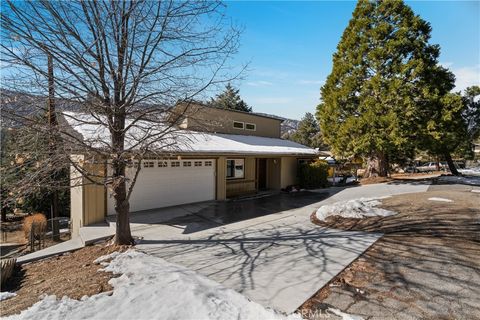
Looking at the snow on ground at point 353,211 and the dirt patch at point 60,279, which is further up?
the snow on ground at point 353,211

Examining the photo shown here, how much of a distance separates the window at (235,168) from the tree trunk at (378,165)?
10.5 m

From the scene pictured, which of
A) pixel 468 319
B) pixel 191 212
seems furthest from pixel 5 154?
pixel 468 319

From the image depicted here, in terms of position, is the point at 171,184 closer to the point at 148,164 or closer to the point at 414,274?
the point at 148,164

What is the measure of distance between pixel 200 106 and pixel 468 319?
587 centimetres

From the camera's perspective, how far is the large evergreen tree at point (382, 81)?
15.4 metres

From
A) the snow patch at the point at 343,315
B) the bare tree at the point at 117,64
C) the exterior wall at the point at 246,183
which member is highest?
the bare tree at the point at 117,64

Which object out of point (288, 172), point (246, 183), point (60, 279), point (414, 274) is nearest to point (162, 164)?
point (246, 183)

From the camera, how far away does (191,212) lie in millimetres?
9867

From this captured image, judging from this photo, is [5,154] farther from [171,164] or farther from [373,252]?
[373,252]

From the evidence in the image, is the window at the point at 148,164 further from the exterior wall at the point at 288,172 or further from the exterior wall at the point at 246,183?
the exterior wall at the point at 288,172

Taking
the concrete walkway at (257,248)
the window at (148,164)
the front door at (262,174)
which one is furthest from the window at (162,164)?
the front door at (262,174)

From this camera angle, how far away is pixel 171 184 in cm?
1062

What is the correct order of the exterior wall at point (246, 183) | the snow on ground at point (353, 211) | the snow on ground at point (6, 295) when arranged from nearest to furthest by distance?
the snow on ground at point (6, 295) → the snow on ground at point (353, 211) → the exterior wall at point (246, 183)

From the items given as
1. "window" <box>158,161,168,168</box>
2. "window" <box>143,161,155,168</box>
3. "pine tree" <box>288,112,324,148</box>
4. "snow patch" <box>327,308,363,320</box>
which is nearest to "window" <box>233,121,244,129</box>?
"window" <box>158,161,168,168</box>
